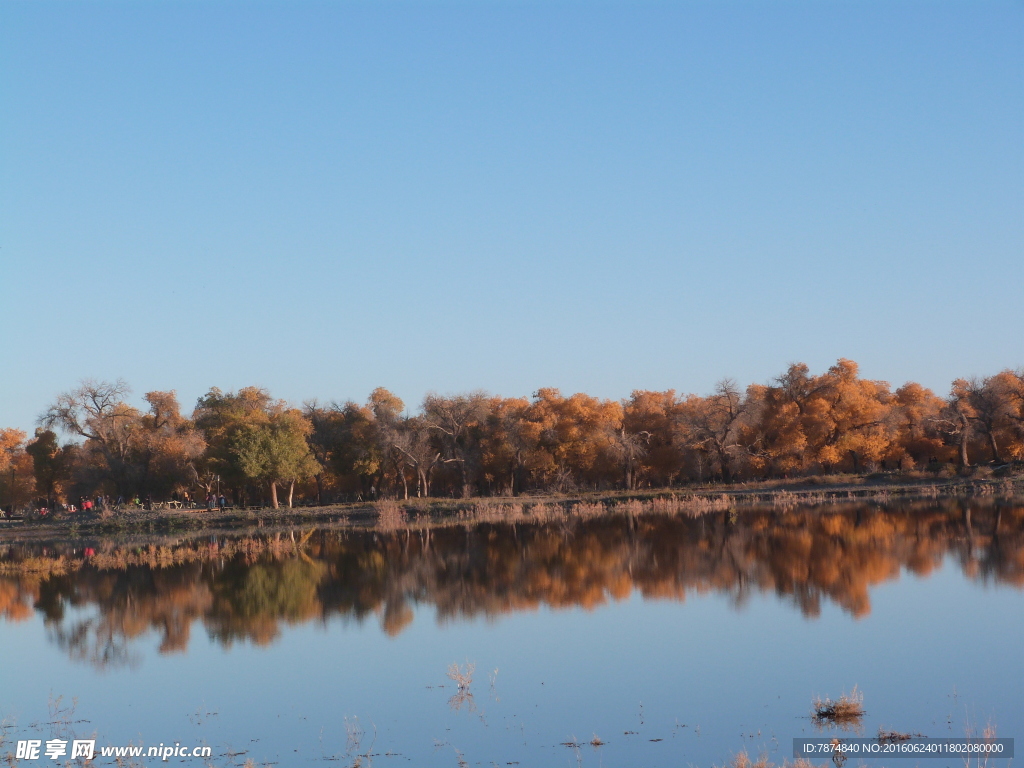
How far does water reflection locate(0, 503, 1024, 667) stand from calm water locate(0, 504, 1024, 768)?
0.52 ft

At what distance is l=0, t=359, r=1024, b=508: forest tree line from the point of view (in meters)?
66.9

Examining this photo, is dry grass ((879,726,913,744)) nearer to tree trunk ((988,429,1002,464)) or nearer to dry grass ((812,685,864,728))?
dry grass ((812,685,864,728))

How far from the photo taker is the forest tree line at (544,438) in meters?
66.9

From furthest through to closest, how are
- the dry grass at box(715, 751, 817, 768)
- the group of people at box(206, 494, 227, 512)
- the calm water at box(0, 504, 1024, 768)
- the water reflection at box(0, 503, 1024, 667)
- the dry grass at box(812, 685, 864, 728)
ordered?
the group of people at box(206, 494, 227, 512)
the water reflection at box(0, 503, 1024, 667)
the calm water at box(0, 504, 1024, 768)
the dry grass at box(812, 685, 864, 728)
the dry grass at box(715, 751, 817, 768)

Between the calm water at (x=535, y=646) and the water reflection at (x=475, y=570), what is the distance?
0.52ft

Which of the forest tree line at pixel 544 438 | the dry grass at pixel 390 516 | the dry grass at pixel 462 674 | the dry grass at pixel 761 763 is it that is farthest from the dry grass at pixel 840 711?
the forest tree line at pixel 544 438

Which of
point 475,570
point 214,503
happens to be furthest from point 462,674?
point 214,503

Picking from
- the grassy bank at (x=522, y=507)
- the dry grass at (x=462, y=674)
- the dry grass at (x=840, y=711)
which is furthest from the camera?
the grassy bank at (x=522, y=507)

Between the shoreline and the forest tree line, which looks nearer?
the shoreline

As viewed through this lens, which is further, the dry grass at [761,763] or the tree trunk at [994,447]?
the tree trunk at [994,447]

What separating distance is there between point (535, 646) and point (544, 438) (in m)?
52.3

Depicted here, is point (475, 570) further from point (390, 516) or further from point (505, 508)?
point (505, 508)

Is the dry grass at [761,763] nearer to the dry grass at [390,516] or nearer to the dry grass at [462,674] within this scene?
the dry grass at [462,674]

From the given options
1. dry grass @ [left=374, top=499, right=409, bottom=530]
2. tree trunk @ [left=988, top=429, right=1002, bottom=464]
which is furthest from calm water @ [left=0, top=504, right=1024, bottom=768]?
tree trunk @ [left=988, top=429, right=1002, bottom=464]
